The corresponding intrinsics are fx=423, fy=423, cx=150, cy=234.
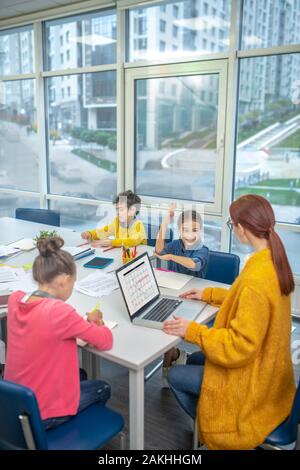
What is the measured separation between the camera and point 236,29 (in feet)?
12.6

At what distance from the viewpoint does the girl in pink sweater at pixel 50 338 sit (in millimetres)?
1610

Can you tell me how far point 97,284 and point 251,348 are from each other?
3.67ft

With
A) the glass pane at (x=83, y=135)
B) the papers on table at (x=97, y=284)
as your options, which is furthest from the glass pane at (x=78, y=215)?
the papers on table at (x=97, y=284)

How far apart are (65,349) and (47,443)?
338 mm

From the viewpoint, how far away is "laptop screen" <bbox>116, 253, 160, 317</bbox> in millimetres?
1999

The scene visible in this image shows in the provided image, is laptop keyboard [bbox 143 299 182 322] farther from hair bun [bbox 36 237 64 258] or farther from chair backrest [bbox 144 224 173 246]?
chair backrest [bbox 144 224 173 246]

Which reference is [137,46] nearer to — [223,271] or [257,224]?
[223,271]

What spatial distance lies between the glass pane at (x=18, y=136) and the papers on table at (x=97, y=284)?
3.53 metres

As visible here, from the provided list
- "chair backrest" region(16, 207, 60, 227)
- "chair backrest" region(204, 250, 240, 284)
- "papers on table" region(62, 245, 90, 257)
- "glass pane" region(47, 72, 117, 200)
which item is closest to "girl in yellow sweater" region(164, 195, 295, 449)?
"chair backrest" region(204, 250, 240, 284)

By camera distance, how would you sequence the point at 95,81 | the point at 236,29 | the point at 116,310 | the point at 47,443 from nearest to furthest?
the point at 47,443
the point at 116,310
the point at 236,29
the point at 95,81

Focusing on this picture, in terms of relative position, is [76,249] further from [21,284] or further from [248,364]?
[248,364]

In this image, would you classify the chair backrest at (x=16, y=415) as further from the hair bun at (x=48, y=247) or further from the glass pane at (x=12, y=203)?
the glass pane at (x=12, y=203)
